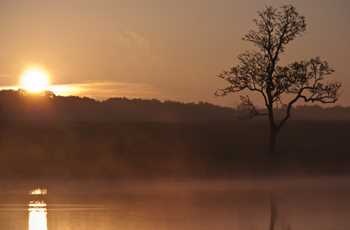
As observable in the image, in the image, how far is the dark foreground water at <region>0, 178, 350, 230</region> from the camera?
21859mm

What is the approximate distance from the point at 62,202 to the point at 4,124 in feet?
88.3

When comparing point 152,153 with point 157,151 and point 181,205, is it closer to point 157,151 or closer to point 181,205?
point 157,151

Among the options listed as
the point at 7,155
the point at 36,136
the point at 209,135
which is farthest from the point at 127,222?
the point at 209,135

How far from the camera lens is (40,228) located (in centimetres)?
2086

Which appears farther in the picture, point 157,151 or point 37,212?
point 157,151

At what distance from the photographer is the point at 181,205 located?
89.4 ft

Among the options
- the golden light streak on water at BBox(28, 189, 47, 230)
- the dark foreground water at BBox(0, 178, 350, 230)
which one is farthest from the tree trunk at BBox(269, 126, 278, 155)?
the golden light streak on water at BBox(28, 189, 47, 230)

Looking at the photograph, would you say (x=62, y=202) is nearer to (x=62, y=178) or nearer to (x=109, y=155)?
(x=62, y=178)

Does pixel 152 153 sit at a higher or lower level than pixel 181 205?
higher

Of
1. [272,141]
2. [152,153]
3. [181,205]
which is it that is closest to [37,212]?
[181,205]

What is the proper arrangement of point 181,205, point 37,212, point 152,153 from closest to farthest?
1. point 37,212
2. point 181,205
3. point 152,153

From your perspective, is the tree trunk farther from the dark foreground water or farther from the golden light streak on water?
the golden light streak on water

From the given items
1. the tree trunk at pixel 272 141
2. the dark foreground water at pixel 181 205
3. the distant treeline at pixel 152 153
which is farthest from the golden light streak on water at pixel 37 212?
the tree trunk at pixel 272 141

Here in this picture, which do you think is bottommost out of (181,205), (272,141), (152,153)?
(181,205)
